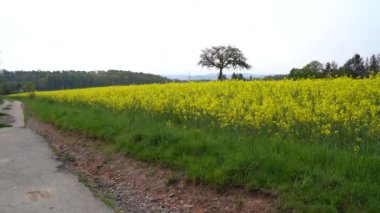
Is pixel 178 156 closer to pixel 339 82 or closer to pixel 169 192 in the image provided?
pixel 169 192

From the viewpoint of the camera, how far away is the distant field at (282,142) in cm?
532

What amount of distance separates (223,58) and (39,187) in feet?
184

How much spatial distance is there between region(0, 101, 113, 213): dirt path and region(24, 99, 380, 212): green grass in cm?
169

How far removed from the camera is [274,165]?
613cm

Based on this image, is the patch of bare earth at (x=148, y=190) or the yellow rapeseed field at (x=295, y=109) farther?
the yellow rapeseed field at (x=295, y=109)

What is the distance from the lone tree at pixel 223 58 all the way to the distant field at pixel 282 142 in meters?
49.1

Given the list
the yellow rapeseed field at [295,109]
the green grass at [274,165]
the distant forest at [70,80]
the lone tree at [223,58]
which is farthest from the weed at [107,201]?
the distant forest at [70,80]

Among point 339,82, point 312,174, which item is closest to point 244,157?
point 312,174

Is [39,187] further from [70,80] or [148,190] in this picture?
[70,80]

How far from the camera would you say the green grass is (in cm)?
505

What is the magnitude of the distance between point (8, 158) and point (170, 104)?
17.9 ft

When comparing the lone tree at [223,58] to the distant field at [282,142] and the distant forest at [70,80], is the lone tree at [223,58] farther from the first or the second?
the distant field at [282,142]

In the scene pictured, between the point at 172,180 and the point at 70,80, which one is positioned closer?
the point at 172,180

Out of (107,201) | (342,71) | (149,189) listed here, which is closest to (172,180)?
(149,189)
